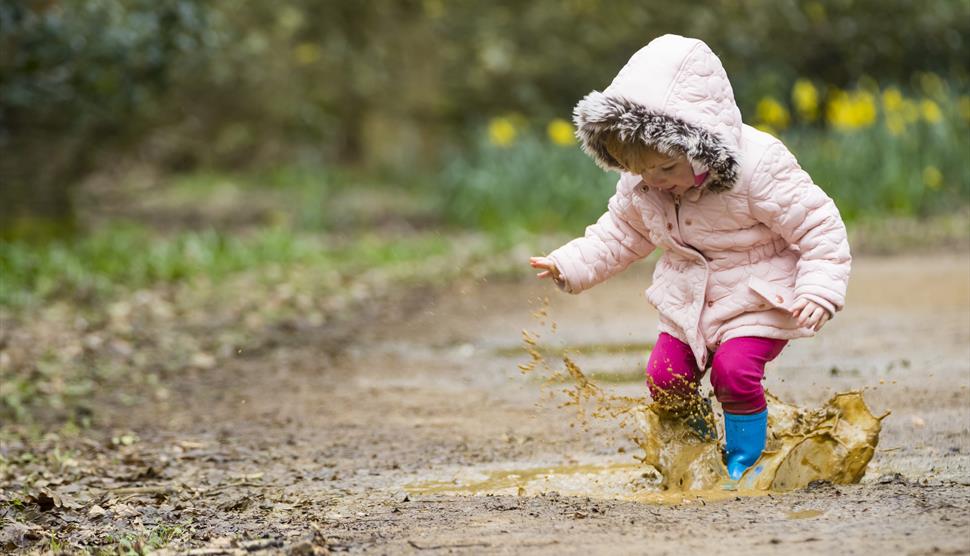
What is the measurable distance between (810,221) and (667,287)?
1.56 ft

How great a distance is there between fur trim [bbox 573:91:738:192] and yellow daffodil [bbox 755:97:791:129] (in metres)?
8.17

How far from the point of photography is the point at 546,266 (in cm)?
384

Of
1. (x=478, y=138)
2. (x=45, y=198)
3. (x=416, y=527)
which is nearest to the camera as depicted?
(x=416, y=527)

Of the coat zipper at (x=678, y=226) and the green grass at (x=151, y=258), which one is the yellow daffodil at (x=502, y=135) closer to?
the green grass at (x=151, y=258)

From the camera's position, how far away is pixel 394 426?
4867 mm

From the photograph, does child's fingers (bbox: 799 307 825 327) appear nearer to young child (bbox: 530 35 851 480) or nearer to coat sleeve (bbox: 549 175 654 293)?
young child (bbox: 530 35 851 480)

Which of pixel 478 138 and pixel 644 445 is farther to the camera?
pixel 478 138

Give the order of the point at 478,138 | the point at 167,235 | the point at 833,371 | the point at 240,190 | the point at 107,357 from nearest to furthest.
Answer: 1. the point at 833,371
2. the point at 107,357
3. the point at 167,235
4. the point at 478,138
5. the point at 240,190

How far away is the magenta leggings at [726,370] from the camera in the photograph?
3.56 m

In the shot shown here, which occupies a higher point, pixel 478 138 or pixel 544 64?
pixel 544 64

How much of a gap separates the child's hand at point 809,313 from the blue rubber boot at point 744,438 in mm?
334

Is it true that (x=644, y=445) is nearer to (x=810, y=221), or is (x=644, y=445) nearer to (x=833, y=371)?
(x=810, y=221)

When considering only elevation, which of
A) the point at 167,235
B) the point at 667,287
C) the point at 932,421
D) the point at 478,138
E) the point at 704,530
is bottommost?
the point at 704,530

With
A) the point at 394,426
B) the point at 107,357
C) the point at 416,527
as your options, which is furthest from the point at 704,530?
the point at 107,357
